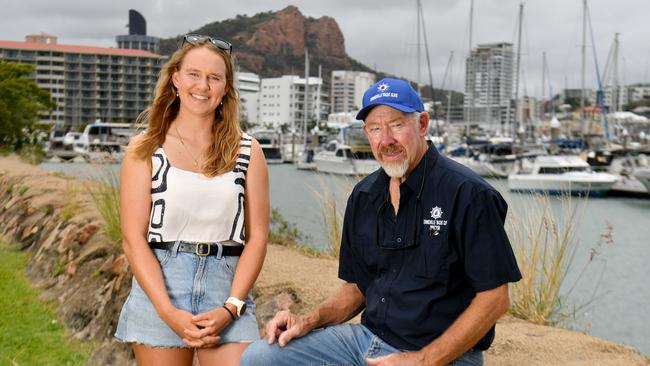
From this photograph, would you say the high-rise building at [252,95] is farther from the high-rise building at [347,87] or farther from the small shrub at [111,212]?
the small shrub at [111,212]

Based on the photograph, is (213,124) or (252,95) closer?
(213,124)

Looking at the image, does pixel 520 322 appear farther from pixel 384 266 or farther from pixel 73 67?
pixel 73 67

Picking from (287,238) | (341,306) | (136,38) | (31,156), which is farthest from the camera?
(136,38)

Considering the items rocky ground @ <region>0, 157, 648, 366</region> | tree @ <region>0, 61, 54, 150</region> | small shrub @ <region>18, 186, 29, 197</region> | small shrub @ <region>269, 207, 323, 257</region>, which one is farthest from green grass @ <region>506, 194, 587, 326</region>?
tree @ <region>0, 61, 54, 150</region>

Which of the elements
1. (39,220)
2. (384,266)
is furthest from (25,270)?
(384,266)

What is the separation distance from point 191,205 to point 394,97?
87cm

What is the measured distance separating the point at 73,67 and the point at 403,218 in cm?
11078

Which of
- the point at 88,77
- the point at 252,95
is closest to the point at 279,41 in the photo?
the point at 252,95

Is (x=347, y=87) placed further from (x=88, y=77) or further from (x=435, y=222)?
(x=435, y=222)

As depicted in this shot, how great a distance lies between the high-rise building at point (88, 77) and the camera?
103 meters

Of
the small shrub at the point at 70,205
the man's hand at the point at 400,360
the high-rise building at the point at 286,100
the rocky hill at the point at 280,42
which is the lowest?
the small shrub at the point at 70,205

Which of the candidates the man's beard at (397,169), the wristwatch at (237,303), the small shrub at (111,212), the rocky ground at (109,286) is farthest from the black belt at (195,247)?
the small shrub at (111,212)

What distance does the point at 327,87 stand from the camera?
160 metres

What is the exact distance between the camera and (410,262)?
9.05 ft
